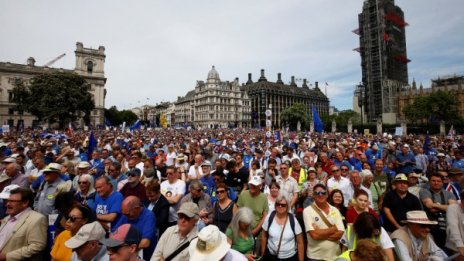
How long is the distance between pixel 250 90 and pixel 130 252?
116426mm

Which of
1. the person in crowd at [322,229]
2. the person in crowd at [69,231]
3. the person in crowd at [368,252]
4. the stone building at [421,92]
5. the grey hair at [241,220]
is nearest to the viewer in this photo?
the person in crowd at [368,252]

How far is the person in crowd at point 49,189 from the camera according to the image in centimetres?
485

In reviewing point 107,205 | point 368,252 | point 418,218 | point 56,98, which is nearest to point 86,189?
point 107,205

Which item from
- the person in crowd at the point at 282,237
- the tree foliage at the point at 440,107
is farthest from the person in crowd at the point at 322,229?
the tree foliage at the point at 440,107

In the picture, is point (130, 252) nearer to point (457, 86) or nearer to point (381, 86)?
point (381, 86)

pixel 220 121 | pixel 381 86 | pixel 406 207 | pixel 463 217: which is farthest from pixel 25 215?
pixel 220 121

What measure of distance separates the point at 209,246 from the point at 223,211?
1.94m

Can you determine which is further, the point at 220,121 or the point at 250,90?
the point at 250,90

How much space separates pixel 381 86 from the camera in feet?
236

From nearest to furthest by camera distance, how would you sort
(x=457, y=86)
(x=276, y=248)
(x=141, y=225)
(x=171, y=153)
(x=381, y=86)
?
(x=141, y=225) → (x=276, y=248) → (x=171, y=153) → (x=381, y=86) → (x=457, y=86)

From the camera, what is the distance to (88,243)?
2.80 metres

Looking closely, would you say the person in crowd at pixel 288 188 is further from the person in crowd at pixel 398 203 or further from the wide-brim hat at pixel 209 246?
the wide-brim hat at pixel 209 246

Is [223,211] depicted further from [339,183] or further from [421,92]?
[421,92]

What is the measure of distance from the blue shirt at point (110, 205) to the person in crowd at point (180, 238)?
50.6 inches
